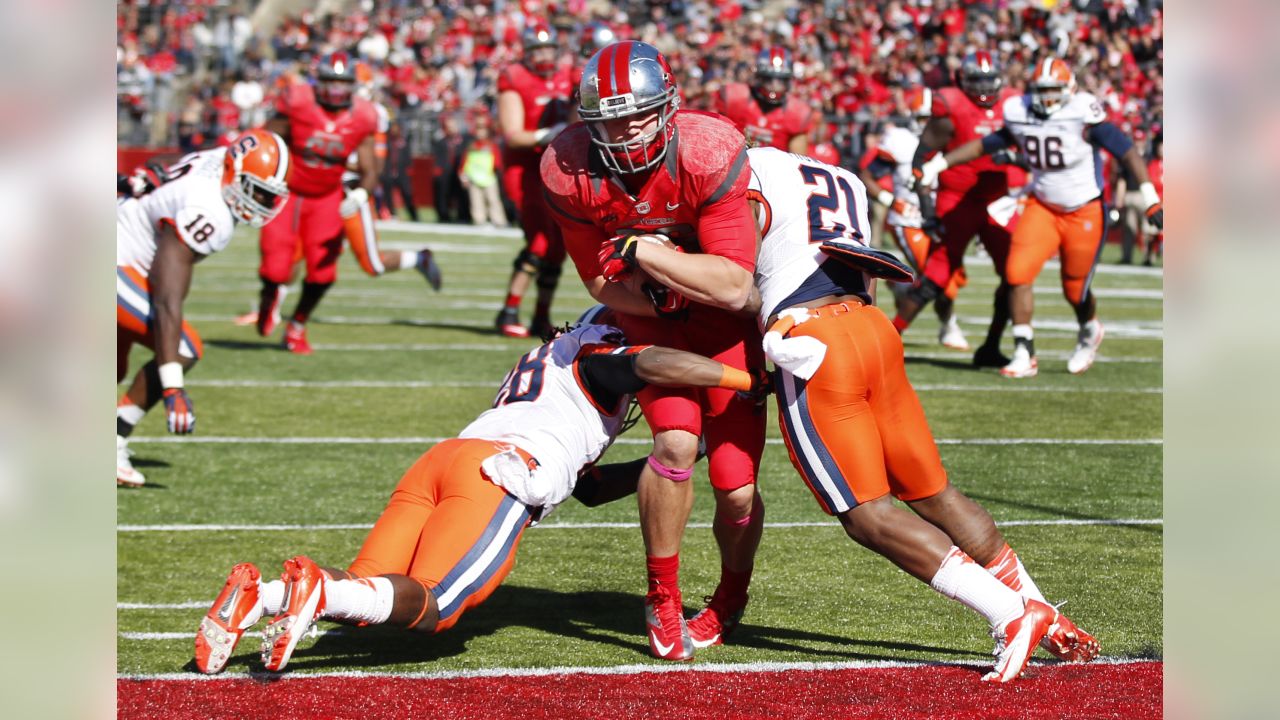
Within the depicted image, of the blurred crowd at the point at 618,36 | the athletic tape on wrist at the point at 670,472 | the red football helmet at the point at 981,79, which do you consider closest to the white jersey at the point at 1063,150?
the red football helmet at the point at 981,79

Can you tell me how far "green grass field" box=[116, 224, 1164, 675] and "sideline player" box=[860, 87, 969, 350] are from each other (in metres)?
0.33

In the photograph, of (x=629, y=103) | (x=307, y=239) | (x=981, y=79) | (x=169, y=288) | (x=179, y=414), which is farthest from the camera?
(x=307, y=239)

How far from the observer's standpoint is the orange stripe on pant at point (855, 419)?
384 centimetres

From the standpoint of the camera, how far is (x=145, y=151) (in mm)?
25984

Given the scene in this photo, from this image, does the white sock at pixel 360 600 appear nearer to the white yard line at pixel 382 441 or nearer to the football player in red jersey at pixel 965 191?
the white yard line at pixel 382 441

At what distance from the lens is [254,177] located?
647 cm

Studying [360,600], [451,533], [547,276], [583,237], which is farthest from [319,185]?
[360,600]

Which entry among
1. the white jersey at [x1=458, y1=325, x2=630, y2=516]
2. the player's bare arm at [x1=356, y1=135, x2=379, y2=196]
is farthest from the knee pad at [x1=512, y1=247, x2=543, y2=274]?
the white jersey at [x1=458, y1=325, x2=630, y2=516]

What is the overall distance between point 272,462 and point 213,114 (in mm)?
21489

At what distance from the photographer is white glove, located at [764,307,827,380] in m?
3.83

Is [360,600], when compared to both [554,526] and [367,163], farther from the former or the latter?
[367,163]

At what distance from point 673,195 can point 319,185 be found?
22.5ft

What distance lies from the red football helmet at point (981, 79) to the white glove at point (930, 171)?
2.18 feet
